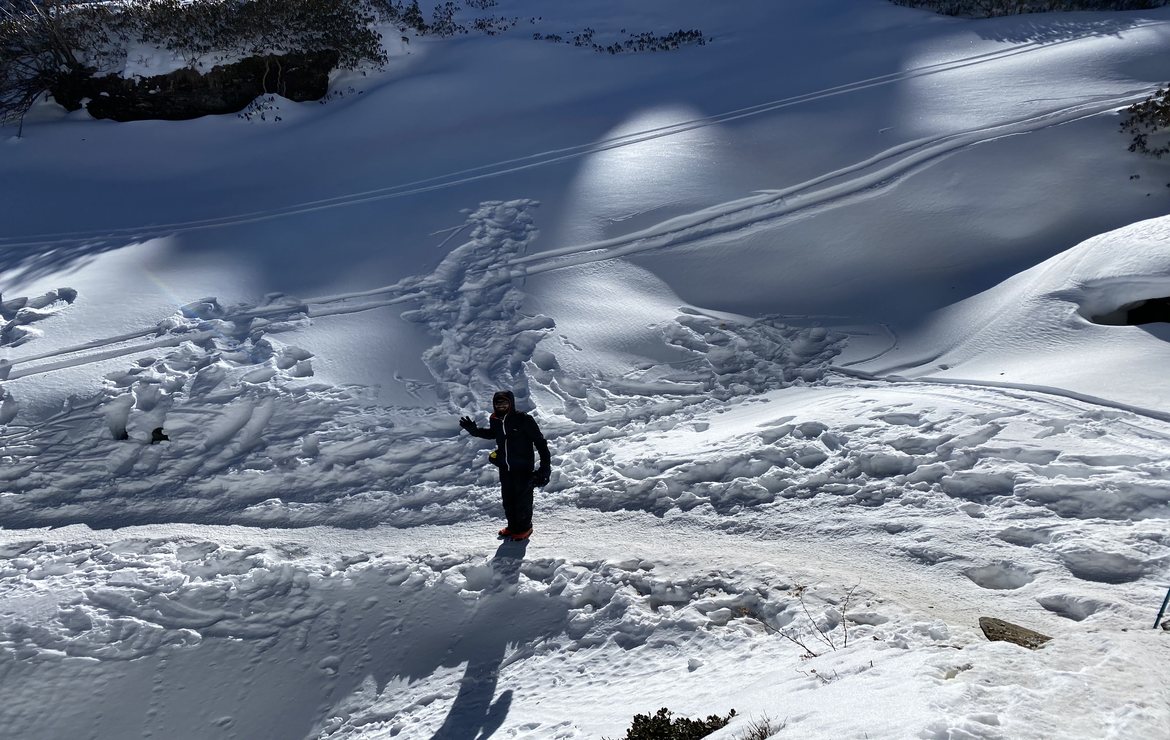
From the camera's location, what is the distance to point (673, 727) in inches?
169

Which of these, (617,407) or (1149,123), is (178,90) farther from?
(1149,123)

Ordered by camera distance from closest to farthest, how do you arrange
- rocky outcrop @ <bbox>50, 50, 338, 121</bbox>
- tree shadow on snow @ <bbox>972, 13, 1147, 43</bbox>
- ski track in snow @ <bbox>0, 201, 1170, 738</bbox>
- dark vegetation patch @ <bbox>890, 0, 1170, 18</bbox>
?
ski track in snow @ <bbox>0, 201, 1170, 738</bbox>
tree shadow on snow @ <bbox>972, 13, 1147, 43</bbox>
rocky outcrop @ <bbox>50, 50, 338, 121</bbox>
dark vegetation patch @ <bbox>890, 0, 1170, 18</bbox>

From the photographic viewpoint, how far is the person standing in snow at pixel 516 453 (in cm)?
649

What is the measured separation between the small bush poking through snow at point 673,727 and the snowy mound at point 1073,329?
4.98 meters

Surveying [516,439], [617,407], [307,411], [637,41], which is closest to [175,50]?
[637,41]

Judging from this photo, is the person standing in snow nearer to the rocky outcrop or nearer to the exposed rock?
the exposed rock

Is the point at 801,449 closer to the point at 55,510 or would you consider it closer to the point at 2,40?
the point at 55,510

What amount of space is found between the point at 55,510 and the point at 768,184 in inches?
405

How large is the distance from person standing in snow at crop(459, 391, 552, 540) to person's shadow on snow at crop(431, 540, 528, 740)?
445mm

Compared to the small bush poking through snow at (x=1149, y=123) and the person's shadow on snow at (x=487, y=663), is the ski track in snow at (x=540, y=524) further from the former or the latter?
the small bush poking through snow at (x=1149, y=123)

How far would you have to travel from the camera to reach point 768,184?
40.1 feet

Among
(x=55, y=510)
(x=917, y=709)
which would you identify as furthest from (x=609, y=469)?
(x=55, y=510)

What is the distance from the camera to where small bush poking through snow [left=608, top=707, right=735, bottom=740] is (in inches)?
165

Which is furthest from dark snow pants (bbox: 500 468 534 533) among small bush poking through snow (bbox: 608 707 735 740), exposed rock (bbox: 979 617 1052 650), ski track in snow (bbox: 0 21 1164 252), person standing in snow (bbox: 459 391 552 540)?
ski track in snow (bbox: 0 21 1164 252)
